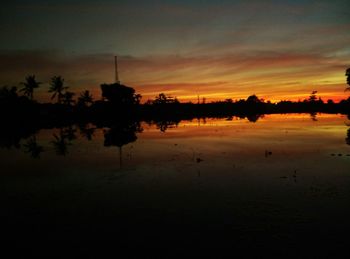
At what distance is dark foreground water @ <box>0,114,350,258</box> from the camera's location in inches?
424

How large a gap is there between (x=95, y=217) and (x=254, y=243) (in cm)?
636

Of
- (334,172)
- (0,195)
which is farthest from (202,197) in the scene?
(0,195)

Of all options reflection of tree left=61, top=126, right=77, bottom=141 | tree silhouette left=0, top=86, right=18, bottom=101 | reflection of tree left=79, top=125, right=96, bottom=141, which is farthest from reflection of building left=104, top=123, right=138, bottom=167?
tree silhouette left=0, top=86, right=18, bottom=101

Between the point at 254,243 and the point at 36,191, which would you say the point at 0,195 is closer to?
the point at 36,191

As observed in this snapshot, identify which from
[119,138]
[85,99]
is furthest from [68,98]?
[119,138]

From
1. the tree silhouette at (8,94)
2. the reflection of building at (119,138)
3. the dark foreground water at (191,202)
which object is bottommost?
the dark foreground water at (191,202)

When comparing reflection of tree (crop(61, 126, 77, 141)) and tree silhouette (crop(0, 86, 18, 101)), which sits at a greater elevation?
tree silhouette (crop(0, 86, 18, 101))

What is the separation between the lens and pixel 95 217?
13289mm

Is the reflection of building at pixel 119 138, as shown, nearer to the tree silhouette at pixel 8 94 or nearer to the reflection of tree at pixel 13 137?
the reflection of tree at pixel 13 137

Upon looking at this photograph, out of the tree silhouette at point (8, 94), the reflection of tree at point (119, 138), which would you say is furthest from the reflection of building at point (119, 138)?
the tree silhouette at point (8, 94)

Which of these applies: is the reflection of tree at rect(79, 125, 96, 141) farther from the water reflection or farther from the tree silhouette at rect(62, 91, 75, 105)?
the tree silhouette at rect(62, 91, 75, 105)

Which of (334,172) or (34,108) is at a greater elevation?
(34,108)

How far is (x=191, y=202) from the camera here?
14.8 m

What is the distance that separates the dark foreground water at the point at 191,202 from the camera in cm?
1076
